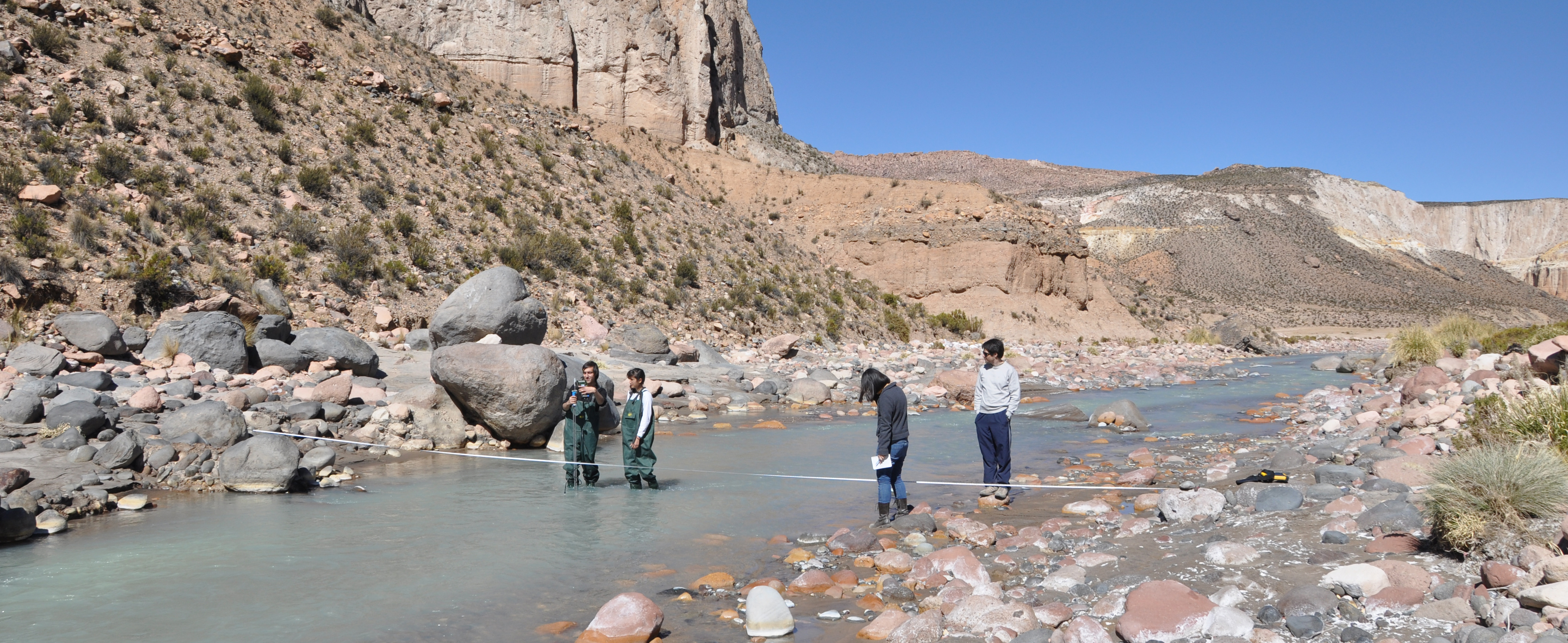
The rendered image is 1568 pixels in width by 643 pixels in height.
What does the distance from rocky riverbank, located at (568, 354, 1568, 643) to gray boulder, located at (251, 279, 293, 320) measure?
1403cm

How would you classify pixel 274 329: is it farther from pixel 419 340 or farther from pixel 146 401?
pixel 146 401

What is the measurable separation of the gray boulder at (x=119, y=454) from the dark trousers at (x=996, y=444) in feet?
26.5

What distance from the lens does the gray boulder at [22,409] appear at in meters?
8.51

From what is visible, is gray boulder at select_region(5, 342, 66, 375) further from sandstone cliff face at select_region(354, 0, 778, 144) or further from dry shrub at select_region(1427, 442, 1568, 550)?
sandstone cliff face at select_region(354, 0, 778, 144)

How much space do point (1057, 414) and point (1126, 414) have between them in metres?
1.45

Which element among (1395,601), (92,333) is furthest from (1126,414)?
(92,333)

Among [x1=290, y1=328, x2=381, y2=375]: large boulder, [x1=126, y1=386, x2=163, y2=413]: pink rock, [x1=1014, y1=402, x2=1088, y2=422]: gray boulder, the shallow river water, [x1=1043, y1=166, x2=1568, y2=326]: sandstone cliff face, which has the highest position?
[x1=1043, y1=166, x2=1568, y2=326]: sandstone cliff face

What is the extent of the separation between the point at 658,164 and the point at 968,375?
2430cm

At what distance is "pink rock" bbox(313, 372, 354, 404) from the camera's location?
11344 mm

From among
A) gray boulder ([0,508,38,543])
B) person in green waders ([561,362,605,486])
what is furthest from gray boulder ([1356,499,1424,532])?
gray boulder ([0,508,38,543])

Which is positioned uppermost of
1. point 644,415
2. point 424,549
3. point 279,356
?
point 279,356

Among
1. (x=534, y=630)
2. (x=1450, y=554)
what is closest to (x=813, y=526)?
(x=534, y=630)

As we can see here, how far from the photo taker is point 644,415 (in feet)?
27.5

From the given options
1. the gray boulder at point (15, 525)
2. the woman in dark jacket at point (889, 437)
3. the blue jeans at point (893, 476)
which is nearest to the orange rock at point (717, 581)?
the woman in dark jacket at point (889, 437)
